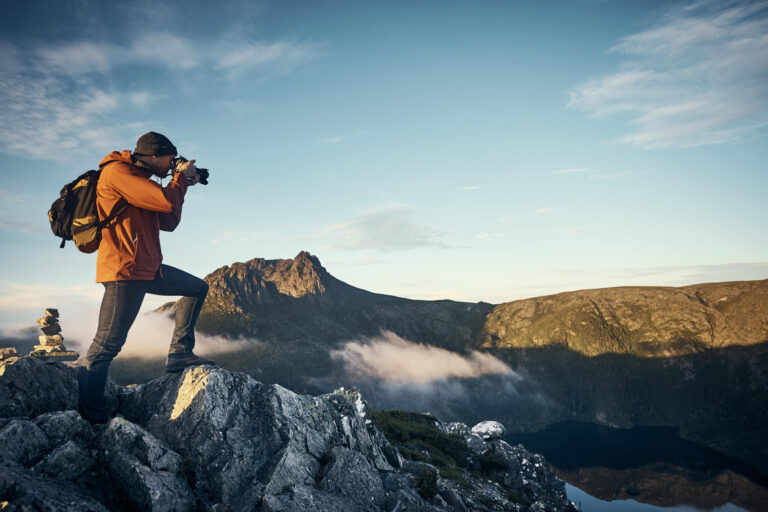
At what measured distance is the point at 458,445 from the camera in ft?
76.3

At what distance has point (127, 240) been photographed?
6723 millimetres

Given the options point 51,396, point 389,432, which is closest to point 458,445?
point 389,432

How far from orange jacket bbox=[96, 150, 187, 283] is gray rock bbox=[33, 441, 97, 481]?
2.77 m

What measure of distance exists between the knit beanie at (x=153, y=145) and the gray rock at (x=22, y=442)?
495 cm

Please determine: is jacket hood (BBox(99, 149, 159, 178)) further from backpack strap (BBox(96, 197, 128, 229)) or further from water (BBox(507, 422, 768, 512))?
water (BBox(507, 422, 768, 512))

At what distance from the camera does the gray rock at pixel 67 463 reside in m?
5.52

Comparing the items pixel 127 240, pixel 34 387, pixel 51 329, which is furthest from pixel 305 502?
pixel 51 329

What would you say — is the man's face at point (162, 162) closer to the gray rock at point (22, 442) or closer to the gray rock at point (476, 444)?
the gray rock at point (22, 442)

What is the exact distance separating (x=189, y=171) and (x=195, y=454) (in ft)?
18.2

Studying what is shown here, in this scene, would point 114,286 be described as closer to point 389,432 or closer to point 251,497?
point 251,497

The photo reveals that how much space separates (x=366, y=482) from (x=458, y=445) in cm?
1762

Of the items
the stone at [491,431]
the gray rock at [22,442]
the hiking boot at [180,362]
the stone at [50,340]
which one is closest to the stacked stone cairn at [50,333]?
the stone at [50,340]

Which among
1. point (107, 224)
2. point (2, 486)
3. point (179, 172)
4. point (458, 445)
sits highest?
point (179, 172)

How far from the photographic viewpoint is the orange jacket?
6500 millimetres
